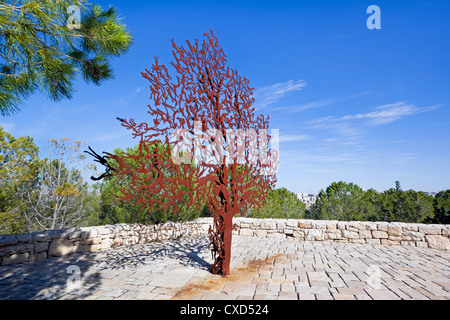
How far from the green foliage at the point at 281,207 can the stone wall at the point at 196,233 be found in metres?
1.84

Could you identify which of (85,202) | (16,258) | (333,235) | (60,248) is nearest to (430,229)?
(333,235)

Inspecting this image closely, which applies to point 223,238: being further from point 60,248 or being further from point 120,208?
point 120,208

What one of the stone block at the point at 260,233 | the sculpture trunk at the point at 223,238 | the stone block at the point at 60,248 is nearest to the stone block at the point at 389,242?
the stone block at the point at 260,233

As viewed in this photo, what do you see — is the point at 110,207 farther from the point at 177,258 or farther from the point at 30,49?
the point at 30,49

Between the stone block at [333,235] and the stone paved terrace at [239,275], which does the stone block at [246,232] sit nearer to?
the stone paved terrace at [239,275]

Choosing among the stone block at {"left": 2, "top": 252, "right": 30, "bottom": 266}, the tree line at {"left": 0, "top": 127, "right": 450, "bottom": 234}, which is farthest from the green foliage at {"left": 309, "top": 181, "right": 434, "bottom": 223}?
the stone block at {"left": 2, "top": 252, "right": 30, "bottom": 266}

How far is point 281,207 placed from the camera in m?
11.5

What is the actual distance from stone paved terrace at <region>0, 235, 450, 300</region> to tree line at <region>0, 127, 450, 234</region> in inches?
79.6

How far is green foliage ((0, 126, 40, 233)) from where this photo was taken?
8.38 metres

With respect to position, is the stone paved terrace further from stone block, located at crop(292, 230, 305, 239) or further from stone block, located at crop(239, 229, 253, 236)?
stone block, located at crop(239, 229, 253, 236)

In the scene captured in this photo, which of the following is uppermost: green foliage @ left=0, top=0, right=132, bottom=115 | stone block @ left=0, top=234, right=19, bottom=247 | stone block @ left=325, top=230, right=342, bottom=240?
green foliage @ left=0, top=0, right=132, bottom=115

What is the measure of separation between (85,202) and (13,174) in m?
2.71

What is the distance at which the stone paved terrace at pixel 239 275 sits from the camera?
347 centimetres

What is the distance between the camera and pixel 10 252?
4.77 metres
